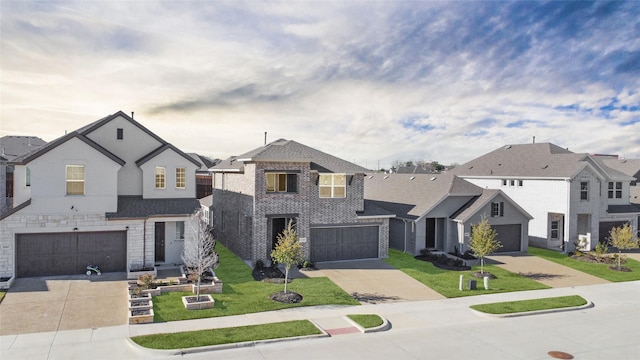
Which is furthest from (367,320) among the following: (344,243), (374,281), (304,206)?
(344,243)

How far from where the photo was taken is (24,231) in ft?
70.8

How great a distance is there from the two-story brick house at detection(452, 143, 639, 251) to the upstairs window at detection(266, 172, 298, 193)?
19774 mm

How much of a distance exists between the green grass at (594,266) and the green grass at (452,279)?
210 inches

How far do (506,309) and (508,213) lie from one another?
13.5m

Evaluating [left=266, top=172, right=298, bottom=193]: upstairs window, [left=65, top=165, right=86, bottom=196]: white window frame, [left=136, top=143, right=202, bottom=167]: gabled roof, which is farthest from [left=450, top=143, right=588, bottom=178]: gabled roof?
[left=65, top=165, right=86, bottom=196]: white window frame

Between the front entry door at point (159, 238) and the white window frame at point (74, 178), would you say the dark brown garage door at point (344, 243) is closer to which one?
the front entry door at point (159, 238)

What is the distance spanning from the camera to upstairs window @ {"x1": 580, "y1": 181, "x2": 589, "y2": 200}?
33.8 metres

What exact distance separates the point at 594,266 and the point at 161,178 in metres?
26.7

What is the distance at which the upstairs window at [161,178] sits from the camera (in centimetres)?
2594

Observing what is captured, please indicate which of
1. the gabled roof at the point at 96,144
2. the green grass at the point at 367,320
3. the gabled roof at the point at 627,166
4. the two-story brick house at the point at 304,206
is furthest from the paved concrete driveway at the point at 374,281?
the gabled roof at the point at 627,166

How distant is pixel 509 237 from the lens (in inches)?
1256

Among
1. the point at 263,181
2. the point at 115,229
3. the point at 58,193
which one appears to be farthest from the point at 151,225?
the point at 263,181

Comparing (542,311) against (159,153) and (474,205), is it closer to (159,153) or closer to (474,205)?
(474,205)

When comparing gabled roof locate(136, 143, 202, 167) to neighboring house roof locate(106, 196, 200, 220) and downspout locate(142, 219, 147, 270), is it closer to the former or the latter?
neighboring house roof locate(106, 196, 200, 220)
